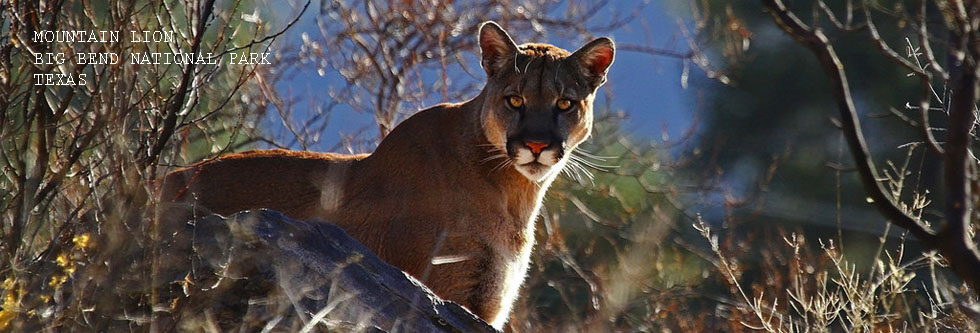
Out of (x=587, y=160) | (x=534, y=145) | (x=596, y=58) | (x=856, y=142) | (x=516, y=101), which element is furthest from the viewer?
(x=587, y=160)

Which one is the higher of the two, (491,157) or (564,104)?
(564,104)

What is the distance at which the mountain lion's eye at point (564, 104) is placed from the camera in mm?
6801

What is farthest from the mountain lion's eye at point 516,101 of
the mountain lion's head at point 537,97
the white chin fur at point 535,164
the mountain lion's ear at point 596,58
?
the mountain lion's ear at point 596,58

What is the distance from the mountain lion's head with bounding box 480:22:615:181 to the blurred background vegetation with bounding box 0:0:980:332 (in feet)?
1.14

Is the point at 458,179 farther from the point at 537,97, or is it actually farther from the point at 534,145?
the point at 537,97

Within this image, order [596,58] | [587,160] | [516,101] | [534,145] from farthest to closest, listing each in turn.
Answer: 1. [587,160]
2. [596,58]
3. [516,101]
4. [534,145]

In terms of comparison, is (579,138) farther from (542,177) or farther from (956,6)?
(956,6)

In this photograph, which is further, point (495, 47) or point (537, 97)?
point (495, 47)

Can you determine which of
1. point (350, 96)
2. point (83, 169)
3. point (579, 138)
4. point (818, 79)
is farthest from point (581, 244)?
point (818, 79)

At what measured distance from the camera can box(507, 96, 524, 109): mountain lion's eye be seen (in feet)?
22.0

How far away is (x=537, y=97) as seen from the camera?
6766 mm

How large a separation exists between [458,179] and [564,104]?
75 cm

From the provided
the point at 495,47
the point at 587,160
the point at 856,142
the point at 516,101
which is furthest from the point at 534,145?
the point at 587,160

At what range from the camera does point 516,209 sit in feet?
22.1
